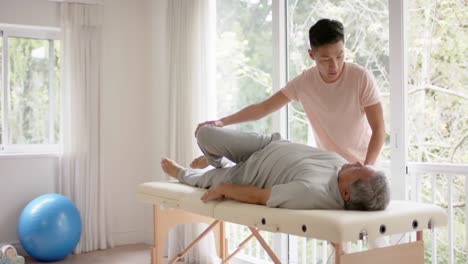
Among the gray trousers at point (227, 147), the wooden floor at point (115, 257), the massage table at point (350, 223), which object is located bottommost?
the wooden floor at point (115, 257)

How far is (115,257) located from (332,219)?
118 inches

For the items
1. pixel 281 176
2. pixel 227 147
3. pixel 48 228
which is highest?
pixel 227 147

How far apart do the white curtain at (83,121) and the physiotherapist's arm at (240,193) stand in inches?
93.3

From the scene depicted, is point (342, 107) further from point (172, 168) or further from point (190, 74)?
point (190, 74)

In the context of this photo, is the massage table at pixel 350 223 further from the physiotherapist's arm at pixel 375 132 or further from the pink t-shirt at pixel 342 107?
the pink t-shirt at pixel 342 107

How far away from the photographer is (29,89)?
4.67m

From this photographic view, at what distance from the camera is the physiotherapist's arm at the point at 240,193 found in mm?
2273

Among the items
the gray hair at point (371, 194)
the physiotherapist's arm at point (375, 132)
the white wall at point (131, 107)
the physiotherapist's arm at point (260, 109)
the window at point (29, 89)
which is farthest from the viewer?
the white wall at point (131, 107)

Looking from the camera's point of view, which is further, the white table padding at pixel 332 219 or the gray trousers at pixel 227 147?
the gray trousers at pixel 227 147

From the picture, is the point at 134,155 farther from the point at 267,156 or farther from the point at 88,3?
the point at 267,156

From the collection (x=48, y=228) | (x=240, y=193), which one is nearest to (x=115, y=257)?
(x=48, y=228)

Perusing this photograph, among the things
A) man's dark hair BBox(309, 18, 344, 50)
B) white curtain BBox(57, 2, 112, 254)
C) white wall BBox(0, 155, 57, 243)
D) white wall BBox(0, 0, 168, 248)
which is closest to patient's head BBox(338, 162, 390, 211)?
man's dark hair BBox(309, 18, 344, 50)

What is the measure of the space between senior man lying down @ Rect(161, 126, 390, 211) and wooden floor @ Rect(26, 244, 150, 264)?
1.45 metres

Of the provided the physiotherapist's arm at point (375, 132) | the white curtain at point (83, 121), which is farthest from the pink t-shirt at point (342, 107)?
the white curtain at point (83, 121)
